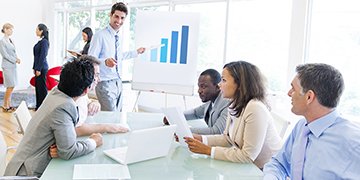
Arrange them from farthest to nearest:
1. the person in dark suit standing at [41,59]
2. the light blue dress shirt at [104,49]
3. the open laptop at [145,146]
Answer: the person in dark suit standing at [41,59] < the light blue dress shirt at [104,49] < the open laptop at [145,146]

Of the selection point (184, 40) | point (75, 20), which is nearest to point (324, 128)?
point (184, 40)

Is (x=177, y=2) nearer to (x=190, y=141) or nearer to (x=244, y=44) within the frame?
(x=244, y=44)

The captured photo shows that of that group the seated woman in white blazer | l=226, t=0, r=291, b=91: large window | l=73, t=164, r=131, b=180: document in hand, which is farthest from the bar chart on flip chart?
l=73, t=164, r=131, b=180: document in hand

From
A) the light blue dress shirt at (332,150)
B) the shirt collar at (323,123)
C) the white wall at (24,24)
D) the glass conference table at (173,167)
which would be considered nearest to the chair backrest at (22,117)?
the glass conference table at (173,167)

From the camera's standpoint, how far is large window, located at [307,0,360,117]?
13.3 ft

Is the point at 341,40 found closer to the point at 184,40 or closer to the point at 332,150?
the point at 184,40

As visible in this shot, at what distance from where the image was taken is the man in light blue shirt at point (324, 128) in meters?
1.27

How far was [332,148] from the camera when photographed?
1.31 m

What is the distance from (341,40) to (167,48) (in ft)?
6.85

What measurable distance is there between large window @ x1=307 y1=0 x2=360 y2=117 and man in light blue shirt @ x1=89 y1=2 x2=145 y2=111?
243 centimetres

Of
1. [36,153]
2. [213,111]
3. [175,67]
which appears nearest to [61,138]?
[36,153]

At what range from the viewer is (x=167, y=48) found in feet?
14.1

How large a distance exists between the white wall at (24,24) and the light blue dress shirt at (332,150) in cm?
819

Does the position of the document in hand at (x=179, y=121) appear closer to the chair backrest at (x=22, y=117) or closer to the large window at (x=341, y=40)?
the chair backrest at (x=22, y=117)
